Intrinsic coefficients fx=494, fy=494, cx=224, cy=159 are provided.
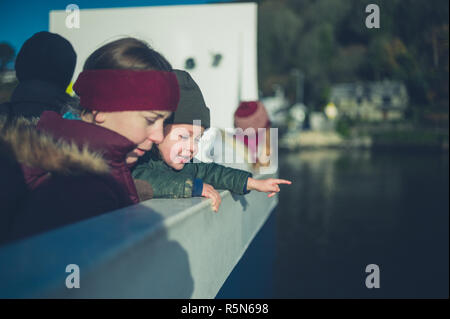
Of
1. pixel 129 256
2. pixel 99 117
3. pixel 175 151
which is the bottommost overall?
pixel 129 256

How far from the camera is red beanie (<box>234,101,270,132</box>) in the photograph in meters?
4.77

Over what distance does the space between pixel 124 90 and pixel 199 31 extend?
6.08m

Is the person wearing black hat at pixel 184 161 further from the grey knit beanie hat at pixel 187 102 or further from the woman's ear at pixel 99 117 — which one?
the woman's ear at pixel 99 117

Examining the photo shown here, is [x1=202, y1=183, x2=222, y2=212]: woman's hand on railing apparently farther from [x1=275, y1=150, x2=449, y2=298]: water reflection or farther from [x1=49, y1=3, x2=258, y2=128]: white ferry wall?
[x1=275, y1=150, x2=449, y2=298]: water reflection

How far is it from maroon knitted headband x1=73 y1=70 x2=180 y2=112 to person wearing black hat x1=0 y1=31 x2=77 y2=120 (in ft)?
3.09

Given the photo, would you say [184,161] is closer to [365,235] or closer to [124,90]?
[124,90]

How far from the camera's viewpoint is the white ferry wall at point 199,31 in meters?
6.97

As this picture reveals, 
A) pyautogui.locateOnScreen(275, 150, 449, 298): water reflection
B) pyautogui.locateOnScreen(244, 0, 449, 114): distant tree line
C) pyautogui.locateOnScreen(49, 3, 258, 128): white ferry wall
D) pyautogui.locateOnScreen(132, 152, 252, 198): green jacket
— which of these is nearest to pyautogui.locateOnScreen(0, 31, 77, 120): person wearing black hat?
pyautogui.locateOnScreen(132, 152, 252, 198): green jacket

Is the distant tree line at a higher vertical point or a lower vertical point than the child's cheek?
higher

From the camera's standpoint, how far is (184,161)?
2326mm

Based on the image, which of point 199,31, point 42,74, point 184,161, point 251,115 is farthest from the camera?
point 199,31

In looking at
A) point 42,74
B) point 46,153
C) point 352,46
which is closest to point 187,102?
point 46,153

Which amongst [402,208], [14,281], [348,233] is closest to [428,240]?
[348,233]
